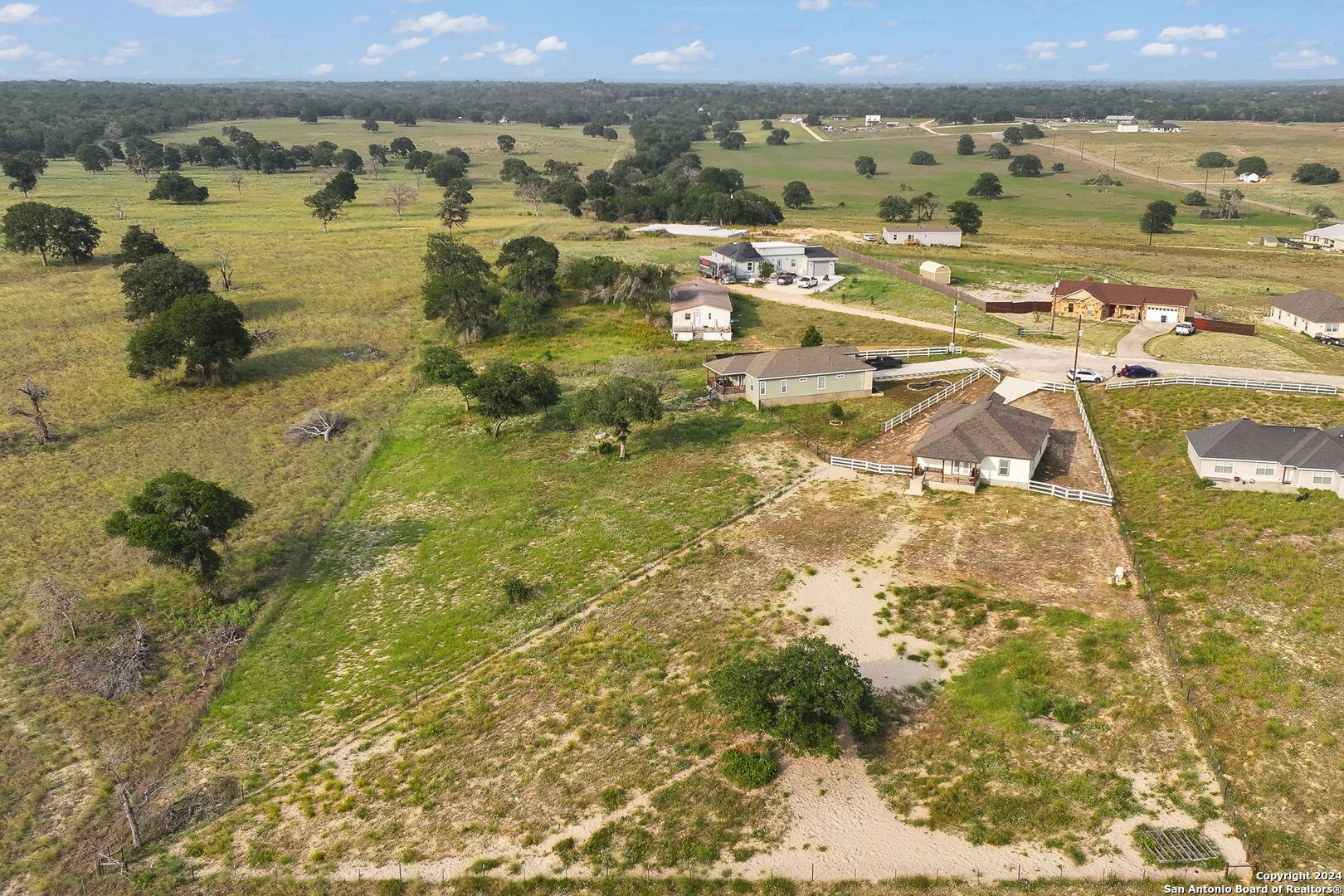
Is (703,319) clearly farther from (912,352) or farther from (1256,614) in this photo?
(1256,614)

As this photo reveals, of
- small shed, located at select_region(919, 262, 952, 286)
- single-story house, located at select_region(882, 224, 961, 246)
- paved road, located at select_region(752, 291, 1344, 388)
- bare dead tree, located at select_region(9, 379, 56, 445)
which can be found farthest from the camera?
single-story house, located at select_region(882, 224, 961, 246)

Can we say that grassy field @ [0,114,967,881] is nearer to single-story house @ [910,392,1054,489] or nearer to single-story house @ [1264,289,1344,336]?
single-story house @ [910,392,1054,489]

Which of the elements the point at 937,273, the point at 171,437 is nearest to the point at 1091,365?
the point at 937,273

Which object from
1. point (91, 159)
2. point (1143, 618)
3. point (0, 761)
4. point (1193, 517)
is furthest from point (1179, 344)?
point (91, 159)

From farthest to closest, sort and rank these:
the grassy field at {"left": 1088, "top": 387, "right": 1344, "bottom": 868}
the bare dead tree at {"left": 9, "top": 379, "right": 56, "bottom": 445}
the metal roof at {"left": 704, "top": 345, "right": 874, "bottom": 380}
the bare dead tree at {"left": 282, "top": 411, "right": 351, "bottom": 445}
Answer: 1. the metal roof at {"left": 704, "top": 345, "right": 874, "bottom": 380}
2. the bare dead tree at {"left": 282, "top": 411, "right": 351, "bottom": 445}
3. the bare dead tree at {"left": 9, "top": 379, "right": 56, "bottom": 445}
4. the grassy field at {"left": 1088, "top": 387, "right": 1344, "bottom": 868}

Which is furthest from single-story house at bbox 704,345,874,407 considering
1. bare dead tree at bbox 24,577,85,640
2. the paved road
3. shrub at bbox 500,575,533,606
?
bare dead tree at bbox 24,577,85,640

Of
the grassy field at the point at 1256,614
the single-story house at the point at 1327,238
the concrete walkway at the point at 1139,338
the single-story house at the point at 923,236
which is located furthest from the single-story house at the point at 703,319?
the single-story house at the point at 1327,238

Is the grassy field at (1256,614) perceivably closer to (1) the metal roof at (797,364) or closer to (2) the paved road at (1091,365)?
(2) the paved road at (1091,365)
